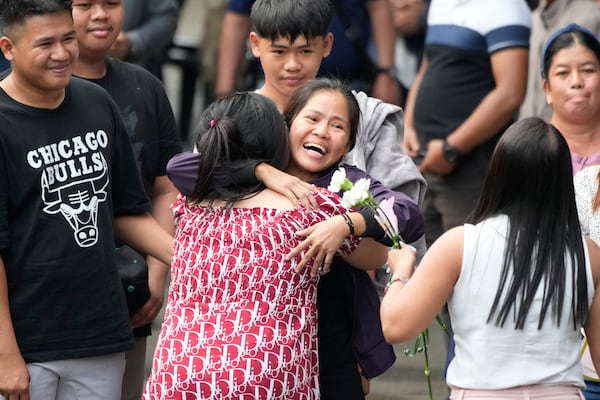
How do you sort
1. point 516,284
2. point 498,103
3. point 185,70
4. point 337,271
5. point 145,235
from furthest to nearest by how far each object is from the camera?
1. point 185,70
2. point 498,103
3. point 145,235
4. point 337,271
5. point 516,284

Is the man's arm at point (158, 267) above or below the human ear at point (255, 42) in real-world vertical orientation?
below

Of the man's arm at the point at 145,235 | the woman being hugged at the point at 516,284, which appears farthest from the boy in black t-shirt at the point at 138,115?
the woman being hugged at the point at 516,284

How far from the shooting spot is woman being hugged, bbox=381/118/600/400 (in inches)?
131

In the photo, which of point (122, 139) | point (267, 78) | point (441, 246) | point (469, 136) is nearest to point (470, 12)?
point (469, 136)

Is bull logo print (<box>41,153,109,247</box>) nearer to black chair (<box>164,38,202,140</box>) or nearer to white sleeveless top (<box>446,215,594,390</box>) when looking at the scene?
white sleeveless top (<box>446,215,594,390</box>)

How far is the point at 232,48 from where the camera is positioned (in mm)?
7016

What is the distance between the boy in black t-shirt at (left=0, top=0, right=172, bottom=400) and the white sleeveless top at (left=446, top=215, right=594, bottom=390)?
3.77ft

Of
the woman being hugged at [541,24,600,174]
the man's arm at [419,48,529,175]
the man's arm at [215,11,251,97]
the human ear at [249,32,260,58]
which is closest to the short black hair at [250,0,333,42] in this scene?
the human ear at [249,32,260,58]

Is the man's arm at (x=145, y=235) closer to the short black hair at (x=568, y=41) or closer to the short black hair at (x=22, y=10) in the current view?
the short black hair at (x=22, y=10)

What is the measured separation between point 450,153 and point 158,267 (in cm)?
200

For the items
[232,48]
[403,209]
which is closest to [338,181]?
[403,209]

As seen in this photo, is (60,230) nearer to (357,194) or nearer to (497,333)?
(357,194)

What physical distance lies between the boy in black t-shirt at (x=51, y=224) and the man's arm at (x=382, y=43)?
120 inches

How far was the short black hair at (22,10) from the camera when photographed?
3775mm
